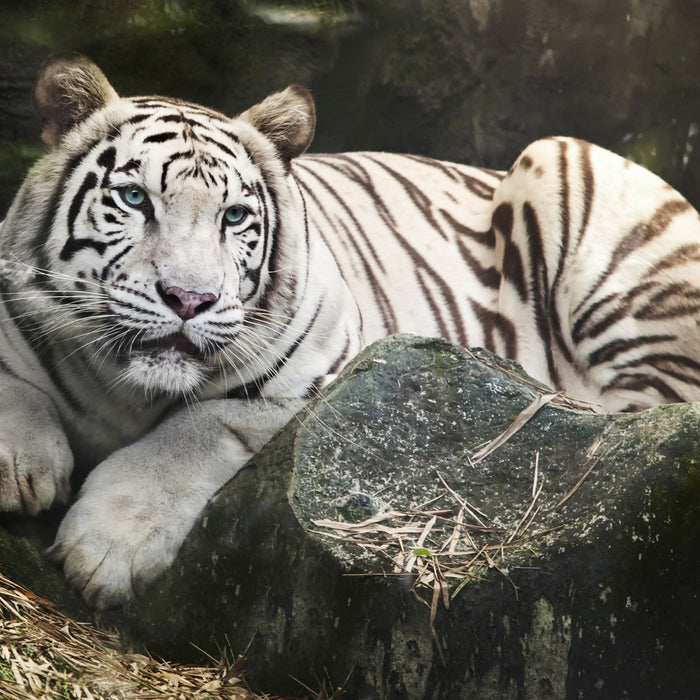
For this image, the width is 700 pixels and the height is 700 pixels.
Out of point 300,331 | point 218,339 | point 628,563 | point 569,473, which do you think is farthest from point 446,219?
point 628,563

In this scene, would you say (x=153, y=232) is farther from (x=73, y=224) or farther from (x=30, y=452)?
(x=30, y=452)

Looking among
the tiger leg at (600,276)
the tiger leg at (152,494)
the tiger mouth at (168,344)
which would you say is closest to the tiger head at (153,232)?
the tiger mouth at (168,344)

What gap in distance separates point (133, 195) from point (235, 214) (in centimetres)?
27

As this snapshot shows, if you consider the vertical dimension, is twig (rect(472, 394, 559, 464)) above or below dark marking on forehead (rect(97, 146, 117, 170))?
below

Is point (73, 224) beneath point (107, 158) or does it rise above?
beneath

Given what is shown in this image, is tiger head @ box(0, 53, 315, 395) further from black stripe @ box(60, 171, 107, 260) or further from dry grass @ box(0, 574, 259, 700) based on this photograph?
dry grass @ box(0, 574, 259, 700)

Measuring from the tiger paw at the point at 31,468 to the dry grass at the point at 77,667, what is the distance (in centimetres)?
24

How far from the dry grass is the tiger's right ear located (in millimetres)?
1208

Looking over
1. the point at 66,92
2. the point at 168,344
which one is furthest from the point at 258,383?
the point at 66,92

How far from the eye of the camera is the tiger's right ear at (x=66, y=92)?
2381mm

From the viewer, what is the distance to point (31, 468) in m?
2.20

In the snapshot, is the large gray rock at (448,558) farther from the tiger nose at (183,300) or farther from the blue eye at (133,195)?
the blue eye at (133,195)

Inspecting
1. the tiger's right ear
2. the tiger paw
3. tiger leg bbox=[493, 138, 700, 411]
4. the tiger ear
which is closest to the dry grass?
the tiger paw

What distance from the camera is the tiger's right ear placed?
2.38m
